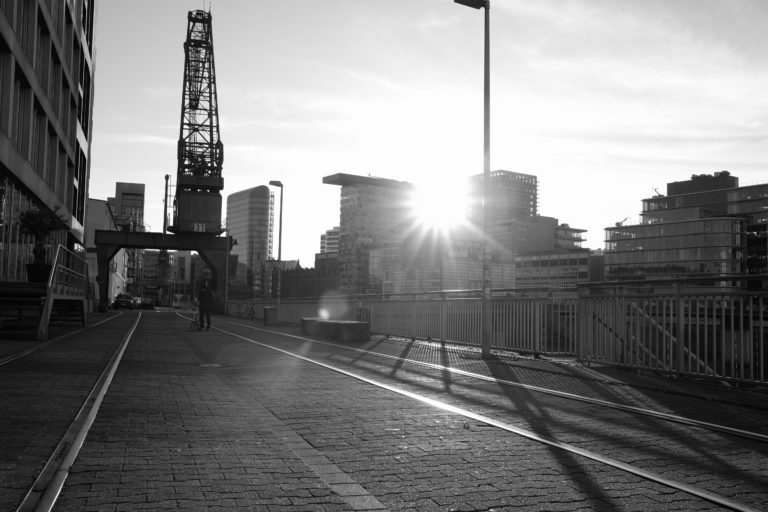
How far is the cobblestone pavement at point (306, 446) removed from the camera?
4.09 meters

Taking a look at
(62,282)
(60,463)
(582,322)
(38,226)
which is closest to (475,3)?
(582,322)

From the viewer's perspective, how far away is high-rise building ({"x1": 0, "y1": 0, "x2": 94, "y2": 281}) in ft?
75.5

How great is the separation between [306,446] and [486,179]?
1056 centimetres

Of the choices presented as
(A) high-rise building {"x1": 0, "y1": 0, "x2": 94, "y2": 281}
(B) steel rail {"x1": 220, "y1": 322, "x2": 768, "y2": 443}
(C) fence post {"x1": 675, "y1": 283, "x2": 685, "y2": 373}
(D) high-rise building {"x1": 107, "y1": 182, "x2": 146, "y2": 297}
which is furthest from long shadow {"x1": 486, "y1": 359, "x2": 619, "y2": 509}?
(D) high-rise building {"x1": 107, "y1": 182, "x2": 146, "y2": 297}

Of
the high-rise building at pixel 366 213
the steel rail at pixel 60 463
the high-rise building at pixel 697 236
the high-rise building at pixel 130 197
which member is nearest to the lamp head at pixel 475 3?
the steel rail at pixel 60 463

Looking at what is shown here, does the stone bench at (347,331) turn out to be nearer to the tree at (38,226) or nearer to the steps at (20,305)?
the steps at (20,305)

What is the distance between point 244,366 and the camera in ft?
A: 39.7

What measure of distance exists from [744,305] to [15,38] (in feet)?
76.1

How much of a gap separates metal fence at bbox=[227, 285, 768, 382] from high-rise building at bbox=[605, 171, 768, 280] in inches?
4971

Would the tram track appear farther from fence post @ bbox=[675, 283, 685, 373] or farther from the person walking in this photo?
the person walking

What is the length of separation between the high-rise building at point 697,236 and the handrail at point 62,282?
4909 inches

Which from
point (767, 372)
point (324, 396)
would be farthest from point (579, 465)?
point (767, 372)

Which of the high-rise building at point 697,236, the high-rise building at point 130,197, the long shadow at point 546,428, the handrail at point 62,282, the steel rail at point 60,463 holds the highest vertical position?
the high-rise building at point 130,197

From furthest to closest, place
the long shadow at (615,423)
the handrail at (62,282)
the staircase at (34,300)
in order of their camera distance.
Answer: the staircase at (34,300), the handrail at (62,282), the long shadow at (615,423)
